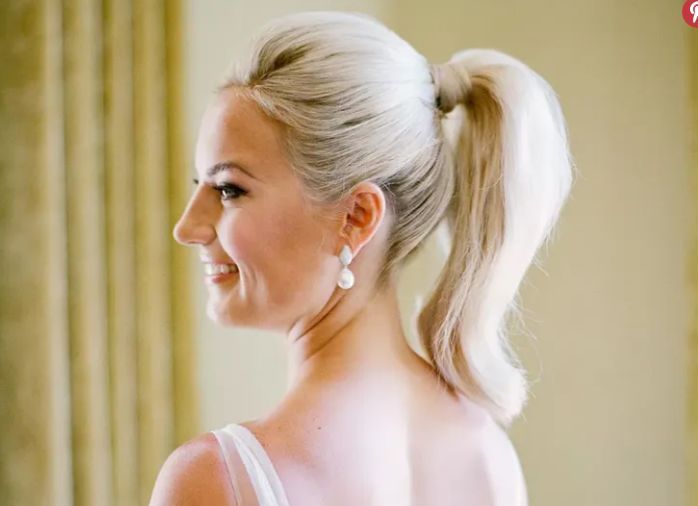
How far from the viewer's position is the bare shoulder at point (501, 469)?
1.19 metres

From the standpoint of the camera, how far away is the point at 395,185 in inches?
44.3

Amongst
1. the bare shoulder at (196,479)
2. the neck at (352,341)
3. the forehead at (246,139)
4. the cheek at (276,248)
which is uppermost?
the forehead at (246,139)

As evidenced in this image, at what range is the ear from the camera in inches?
43.1

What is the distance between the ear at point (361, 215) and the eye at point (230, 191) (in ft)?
0.42

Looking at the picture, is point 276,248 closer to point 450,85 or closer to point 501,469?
point 450,85

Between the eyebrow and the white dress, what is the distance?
0.31 metres

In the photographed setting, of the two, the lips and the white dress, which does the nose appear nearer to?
the lips

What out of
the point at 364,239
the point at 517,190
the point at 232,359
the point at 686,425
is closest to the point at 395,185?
the point at 364,239

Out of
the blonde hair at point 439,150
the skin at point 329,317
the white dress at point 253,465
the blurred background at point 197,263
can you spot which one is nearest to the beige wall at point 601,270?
the blurred background at point 197,263

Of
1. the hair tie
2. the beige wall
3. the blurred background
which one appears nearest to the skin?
the hair tie

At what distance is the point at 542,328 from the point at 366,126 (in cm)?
86

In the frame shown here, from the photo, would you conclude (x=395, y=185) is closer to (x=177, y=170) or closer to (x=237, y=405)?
(x=177, y=170)

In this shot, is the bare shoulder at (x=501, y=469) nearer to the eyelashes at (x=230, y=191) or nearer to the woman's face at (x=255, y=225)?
the woman's face at (x=255, y=225)

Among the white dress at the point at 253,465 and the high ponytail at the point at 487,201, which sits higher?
the high ponytail at the point at 487,201
